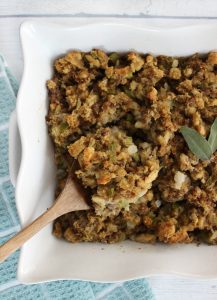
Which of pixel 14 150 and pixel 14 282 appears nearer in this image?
pixel 14 150

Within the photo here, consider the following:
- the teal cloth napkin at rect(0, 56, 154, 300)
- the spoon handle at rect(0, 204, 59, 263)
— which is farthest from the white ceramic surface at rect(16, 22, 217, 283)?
the teal cloth napkin at rect(0, 56, 154, 300)

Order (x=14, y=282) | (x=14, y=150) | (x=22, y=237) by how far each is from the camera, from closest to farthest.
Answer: (x=22, y=237) → (x=14, y=150) → (x=14, y=282)

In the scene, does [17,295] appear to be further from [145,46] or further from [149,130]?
[145,46]

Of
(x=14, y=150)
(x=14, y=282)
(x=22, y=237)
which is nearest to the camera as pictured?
(x=22, y=237)

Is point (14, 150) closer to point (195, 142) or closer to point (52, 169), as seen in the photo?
point (52, 169)

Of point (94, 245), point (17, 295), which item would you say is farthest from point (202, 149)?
point (17, 295)

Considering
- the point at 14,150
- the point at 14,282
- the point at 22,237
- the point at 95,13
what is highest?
the point at 95,13

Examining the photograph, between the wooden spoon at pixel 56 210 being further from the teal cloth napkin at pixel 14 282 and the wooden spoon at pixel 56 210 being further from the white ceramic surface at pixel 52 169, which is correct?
the teal cloth napkin at pixel 14 282

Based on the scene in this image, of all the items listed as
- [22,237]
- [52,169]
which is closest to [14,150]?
[52,169]

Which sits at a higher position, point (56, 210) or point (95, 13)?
point (95, 13)
